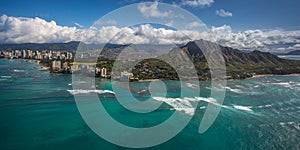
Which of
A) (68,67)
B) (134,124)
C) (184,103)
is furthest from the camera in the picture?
(68,67)

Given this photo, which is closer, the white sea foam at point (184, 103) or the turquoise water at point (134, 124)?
the turquoise water at point (134, 124)

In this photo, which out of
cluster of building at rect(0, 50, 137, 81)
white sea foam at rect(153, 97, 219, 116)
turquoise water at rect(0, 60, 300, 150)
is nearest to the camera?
turquoise water at rect(0, 60, 300, 150)

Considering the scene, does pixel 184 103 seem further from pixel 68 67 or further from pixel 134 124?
pixel 68 67

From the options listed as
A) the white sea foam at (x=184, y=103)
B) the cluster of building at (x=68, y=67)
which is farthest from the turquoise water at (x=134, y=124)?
the cluster of building at (x=68, y=67)

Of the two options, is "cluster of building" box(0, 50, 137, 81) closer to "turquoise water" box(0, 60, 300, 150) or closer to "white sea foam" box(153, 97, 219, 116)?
"white sea foam" box(153, 97, 219, 116)

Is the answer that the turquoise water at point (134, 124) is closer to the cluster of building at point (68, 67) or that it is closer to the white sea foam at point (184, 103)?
the white sea foam at point (184, 103)

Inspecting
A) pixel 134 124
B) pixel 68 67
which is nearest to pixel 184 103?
pixel 134 124

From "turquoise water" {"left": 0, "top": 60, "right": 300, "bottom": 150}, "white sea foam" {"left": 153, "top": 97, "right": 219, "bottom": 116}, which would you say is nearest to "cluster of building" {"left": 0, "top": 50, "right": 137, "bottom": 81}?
"white sea foam" {"left": 153, "top": 97, "right": 219, "bottom": 116}

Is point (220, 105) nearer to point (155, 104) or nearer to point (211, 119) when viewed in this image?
point (211, 119)

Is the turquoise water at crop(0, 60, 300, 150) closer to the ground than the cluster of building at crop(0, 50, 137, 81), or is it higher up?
closer to the ground

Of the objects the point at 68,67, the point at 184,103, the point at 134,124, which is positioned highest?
the point at 68,67

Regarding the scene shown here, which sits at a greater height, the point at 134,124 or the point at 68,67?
the point at 68,67

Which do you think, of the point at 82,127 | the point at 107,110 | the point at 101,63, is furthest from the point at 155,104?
the point at 101,63
